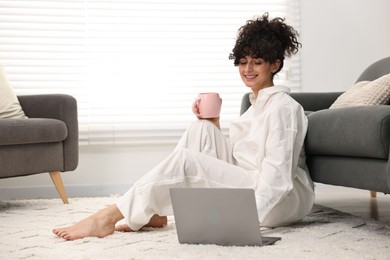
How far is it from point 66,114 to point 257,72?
1431 millimetres

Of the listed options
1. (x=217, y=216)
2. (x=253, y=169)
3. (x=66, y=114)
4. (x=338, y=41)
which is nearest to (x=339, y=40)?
(x=338, y=41)

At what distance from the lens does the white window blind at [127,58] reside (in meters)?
3.93

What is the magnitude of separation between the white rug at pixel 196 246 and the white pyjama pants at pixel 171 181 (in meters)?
0.08

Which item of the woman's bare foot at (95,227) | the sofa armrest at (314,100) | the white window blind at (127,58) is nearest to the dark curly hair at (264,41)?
the woman's bare foot at (95,227)

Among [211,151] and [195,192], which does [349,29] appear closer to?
[211,151]

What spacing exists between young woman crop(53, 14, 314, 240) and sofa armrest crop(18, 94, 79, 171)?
1219 millimetres

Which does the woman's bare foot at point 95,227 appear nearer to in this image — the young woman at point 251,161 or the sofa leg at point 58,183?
the young woman at point 251,161

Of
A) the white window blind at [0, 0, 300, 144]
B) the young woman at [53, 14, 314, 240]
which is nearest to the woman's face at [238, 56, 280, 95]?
the young woman at [53, 14, 314, 240]

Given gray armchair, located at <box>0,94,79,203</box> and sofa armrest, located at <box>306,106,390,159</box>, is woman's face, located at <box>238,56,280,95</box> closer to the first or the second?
sofa armrest, located at <box>306,106,390,159</box>

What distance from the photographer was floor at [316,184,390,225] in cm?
278

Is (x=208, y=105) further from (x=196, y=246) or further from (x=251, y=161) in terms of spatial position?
(x=196, y=246)

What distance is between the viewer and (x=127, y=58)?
13.2ft

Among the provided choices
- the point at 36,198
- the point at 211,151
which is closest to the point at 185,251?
the point at 211,151

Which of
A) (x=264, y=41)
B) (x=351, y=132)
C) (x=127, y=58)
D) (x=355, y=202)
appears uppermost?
(x=264, y=41)
